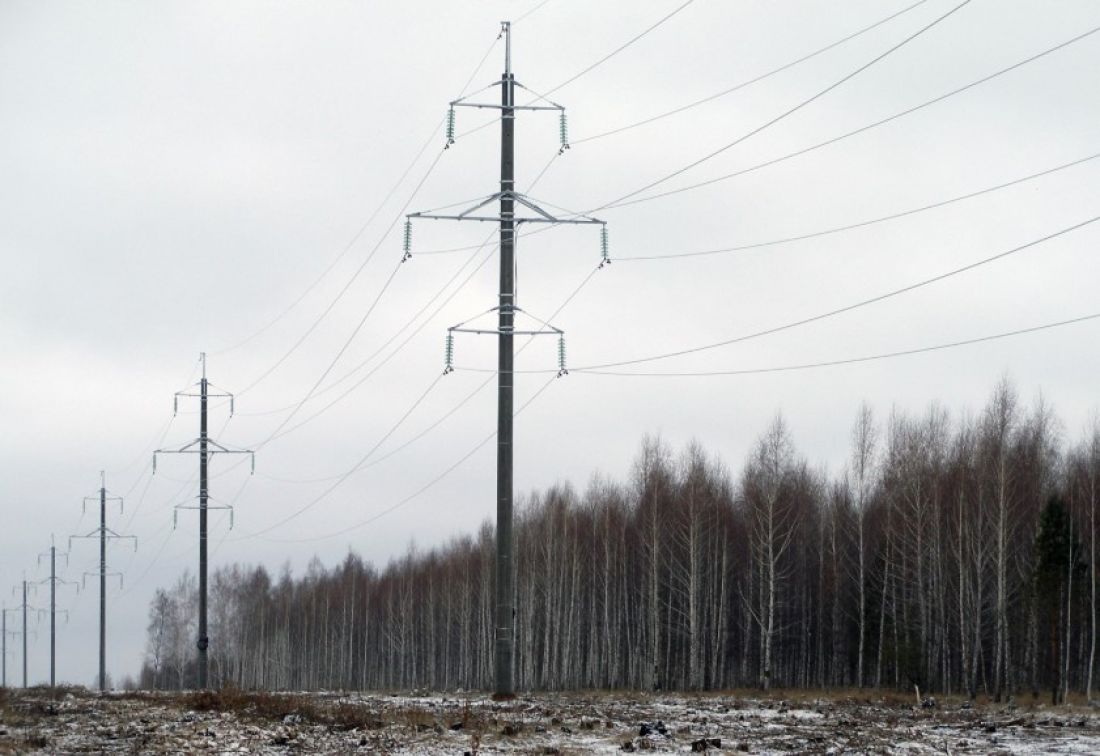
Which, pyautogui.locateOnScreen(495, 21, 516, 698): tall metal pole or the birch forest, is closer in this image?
pyautogui.locateOnScreen(495, 21, 516, 698): tall metal pole

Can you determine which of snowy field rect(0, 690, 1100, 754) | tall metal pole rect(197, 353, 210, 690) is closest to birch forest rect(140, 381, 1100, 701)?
tall metal pole rect(197, 353, 210, 690)

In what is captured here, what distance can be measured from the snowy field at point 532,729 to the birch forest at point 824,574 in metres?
20.1

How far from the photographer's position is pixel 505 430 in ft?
85.4

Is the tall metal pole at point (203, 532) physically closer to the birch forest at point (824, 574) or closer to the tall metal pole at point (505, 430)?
the birch forest at point (824, 574)

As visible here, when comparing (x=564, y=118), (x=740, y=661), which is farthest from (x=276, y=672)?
(x=564, y=118)

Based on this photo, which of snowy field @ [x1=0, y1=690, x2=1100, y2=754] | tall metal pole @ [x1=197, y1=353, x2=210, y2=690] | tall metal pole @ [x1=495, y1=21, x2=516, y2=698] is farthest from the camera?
tall metal pole @ [x1=197, y1=353, x2=210, y2=690]

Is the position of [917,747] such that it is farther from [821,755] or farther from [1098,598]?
[1098,598]

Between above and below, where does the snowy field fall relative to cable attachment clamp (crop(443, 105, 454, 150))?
A: below

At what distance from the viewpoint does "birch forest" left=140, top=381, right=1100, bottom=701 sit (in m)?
55.6

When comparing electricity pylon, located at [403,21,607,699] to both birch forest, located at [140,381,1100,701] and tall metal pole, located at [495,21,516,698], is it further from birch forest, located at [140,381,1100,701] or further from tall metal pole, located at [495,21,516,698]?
birch forest, located at [140,381,1100,701]

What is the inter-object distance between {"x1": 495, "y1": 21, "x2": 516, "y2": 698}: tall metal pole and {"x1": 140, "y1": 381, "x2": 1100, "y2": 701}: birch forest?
66.5 feet

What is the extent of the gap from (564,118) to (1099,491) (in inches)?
1426

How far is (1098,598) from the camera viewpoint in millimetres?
55906

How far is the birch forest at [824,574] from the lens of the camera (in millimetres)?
55625
